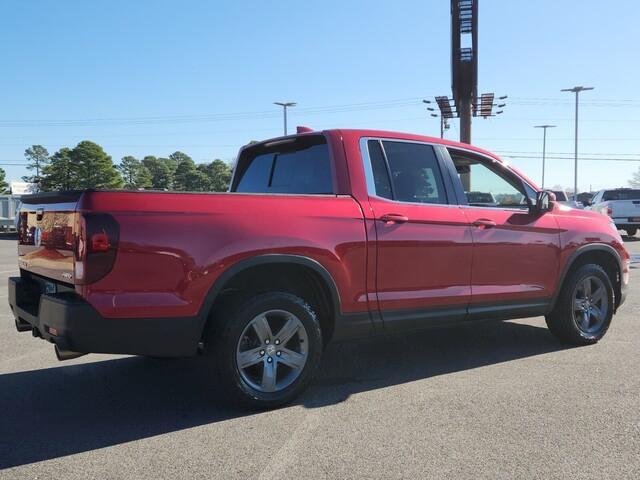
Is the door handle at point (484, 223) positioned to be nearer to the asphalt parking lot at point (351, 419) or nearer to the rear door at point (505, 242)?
the rear door at point (505, 242)

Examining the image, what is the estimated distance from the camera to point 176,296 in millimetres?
3502

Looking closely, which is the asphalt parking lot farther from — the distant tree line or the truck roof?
the distant tree line

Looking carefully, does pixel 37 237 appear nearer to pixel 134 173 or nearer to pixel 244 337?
pixel 244 337

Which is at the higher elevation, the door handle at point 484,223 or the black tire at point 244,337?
Result: the door handle at point 484,223

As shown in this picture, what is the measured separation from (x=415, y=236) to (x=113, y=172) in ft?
204

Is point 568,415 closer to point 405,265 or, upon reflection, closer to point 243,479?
point 405,265

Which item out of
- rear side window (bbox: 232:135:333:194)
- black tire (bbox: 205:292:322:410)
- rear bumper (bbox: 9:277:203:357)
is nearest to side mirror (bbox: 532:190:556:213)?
rear side window (bbox: 232:135:333:194)

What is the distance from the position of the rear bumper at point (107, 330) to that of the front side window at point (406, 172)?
1.80 meters

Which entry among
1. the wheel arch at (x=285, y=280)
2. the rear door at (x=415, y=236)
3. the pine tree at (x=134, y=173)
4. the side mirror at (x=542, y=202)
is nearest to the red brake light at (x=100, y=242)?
the wheel arch at (x=285, y=280)

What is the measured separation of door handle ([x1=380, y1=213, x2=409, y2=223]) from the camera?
4285 mm

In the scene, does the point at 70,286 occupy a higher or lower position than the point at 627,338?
higher

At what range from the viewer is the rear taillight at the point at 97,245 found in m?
3.28

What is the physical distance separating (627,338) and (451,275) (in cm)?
252

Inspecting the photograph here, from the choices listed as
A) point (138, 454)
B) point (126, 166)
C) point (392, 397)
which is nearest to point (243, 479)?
point (138, 454)
